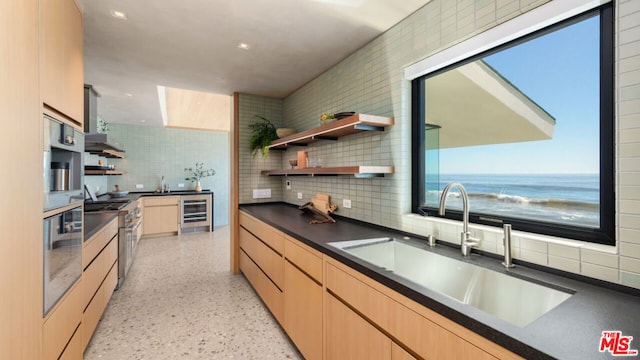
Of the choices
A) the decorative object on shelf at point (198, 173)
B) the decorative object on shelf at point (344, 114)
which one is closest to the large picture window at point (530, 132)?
the decorative object on shelf at point (344, 114)

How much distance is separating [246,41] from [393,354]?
2.44 m

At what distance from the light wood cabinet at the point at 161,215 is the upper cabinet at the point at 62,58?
4546 mm

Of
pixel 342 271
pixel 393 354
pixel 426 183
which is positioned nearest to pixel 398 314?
pixel 393 354

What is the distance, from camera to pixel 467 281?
1.42m

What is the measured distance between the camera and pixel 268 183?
391cm

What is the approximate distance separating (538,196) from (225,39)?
2.47 metres

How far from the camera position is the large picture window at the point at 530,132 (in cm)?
121

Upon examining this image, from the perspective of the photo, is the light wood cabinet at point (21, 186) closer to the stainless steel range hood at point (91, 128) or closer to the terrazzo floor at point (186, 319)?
the terrazzo floor at point (186, 319)

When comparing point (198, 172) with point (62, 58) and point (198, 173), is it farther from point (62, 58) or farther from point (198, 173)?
point (62, 58)

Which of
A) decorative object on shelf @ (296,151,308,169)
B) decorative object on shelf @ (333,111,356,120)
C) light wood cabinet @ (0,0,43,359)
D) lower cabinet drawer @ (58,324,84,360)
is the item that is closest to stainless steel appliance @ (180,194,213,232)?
decorative object on shelf @ (296,151,308,169)

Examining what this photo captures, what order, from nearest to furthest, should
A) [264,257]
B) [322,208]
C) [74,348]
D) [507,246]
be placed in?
1. [507,246]
2. [74,348]
3. [264,257]
4. [322,208]

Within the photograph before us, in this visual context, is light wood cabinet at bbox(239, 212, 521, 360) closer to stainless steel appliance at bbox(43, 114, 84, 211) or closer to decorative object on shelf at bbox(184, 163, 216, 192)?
stainless steel appliance at bbox(43, 114, 84, 211)

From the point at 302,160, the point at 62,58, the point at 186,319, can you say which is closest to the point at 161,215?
the point at 186,319

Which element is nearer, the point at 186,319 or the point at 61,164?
the point at 61,164
